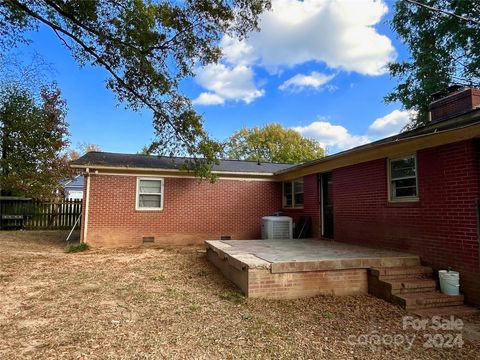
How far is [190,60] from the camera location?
9820 mm

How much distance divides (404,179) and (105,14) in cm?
804

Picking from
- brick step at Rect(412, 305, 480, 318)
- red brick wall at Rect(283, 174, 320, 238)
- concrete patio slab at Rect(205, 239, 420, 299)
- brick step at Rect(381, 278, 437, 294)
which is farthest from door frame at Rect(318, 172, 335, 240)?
brick step at Rect(412, 305, 480, 318)

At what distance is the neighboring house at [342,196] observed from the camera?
5.23 meters

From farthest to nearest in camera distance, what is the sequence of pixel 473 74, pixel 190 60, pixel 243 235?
pixel 473 74
pixel 243 235
pixel 190 60

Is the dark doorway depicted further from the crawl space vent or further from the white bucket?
the crawl space vent

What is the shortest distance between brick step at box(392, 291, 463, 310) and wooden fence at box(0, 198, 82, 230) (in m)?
15.3

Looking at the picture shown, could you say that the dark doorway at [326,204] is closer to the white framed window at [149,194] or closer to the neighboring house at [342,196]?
the neighboring house at [342,196]

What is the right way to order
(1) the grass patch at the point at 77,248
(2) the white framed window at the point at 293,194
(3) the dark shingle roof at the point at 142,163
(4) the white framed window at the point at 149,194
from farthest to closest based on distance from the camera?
(2) the white framed window at the point at 293,194 → (4) the white framed window at the point at 149,194 → (3) the dark shingle roof at the point at 142,163 → (1) the grass patch at the point at 77,248

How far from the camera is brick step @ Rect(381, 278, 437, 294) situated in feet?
16.5

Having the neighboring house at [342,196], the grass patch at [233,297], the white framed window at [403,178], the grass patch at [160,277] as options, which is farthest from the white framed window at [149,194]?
the white framed window at [403,178]

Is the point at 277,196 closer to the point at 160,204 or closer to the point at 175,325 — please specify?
the point at 160,204

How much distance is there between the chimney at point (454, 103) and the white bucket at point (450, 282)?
125 inches

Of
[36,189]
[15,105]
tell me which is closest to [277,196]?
[36,189]

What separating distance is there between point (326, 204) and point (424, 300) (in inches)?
199
